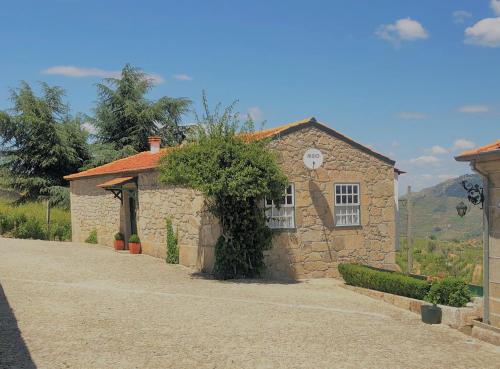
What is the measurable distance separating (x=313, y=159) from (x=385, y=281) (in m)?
4.46

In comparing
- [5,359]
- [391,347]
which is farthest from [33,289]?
[391,347]

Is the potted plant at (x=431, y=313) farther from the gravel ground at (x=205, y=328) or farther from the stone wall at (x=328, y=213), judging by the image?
the stone wall at (x=328, y=213)

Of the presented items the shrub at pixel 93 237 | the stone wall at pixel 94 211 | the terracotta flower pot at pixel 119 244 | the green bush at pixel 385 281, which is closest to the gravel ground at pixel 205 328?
the green bush at pixel 385 281

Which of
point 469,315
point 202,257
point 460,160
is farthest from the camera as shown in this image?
point 202,257

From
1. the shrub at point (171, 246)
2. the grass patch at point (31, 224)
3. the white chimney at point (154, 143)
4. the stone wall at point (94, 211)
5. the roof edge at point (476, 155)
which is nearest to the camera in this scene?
the roof edge at point (476, 155)

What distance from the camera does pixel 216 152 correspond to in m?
13.4

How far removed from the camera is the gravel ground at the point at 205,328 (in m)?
7.29

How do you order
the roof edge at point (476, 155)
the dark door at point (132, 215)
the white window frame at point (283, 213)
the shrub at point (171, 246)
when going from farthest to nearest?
the dark door at point (132, 215), the shrub at point (171, 246), the white window frame at point (283, 213), the roof edge at point (476, 155)

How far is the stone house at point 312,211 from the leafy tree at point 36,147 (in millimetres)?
17479

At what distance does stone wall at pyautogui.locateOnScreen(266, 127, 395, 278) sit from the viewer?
1540cm

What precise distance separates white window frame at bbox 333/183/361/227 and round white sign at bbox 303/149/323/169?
3.28 feet

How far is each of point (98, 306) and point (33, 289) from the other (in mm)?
2358

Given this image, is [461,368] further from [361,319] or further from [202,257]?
[202,257]

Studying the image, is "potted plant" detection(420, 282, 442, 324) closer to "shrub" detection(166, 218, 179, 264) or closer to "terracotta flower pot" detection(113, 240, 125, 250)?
"shrub" detection(166, 218, 179, 264)
